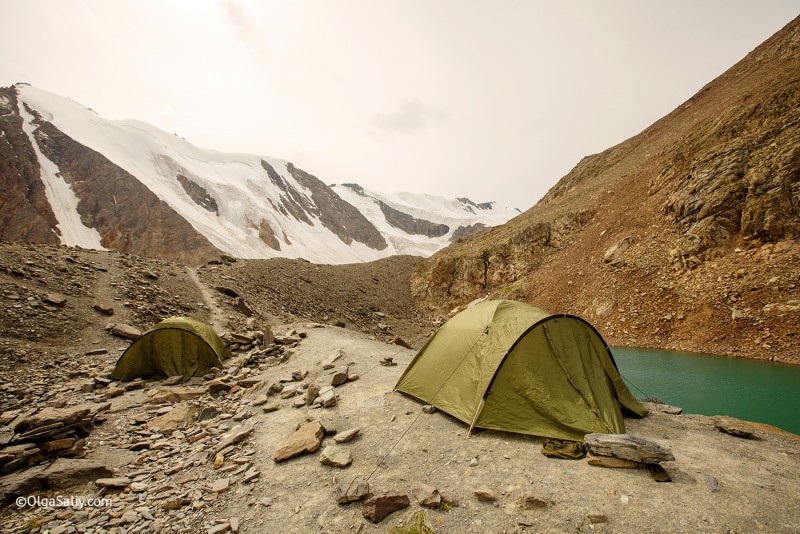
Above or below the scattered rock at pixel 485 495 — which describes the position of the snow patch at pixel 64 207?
above

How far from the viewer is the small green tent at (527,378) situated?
6.93 metres

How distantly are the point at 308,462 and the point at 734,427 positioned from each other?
9.24 meters

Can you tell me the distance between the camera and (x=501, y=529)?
4.50 meters

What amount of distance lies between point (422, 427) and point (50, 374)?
485 inches

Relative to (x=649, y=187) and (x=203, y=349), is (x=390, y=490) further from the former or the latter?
(x=649, y=187)

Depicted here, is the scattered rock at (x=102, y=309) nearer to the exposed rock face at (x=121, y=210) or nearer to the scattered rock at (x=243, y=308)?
the scattered rock at (x=243, y=308)

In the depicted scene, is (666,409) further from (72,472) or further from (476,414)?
(72,472)

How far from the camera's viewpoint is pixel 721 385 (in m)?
12.3

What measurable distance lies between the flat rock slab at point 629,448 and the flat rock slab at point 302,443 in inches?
205

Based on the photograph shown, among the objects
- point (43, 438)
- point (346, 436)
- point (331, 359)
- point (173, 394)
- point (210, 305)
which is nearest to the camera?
point (43, 438)

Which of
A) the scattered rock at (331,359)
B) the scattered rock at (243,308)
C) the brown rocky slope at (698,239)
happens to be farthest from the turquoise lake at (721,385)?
the scattered rock at (243,308)

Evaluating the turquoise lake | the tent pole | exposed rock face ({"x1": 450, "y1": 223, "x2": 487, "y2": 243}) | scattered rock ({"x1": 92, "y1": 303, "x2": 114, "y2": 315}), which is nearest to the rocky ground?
the tent pole

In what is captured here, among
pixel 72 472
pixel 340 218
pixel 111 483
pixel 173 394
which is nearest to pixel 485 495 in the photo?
pixel 111 483

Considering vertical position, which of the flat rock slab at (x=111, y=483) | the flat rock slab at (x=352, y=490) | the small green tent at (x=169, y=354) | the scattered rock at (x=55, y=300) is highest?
the scattered rock at (x=55, y=300)
